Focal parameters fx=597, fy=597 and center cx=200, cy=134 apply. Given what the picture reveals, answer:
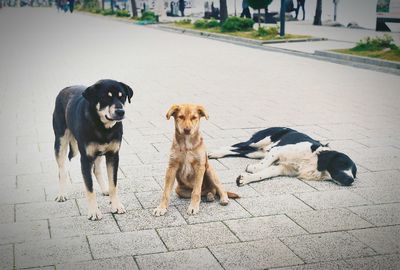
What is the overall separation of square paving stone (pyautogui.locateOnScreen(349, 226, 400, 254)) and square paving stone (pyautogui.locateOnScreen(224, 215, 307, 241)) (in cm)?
53

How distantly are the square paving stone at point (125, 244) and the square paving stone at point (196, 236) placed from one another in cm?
10

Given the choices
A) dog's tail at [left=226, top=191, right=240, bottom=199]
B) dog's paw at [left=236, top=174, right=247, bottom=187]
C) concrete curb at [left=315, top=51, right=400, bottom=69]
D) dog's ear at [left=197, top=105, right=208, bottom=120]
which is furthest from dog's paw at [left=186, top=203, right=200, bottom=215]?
concrete curb at [left=315, top=51, right=400, bottom=69]

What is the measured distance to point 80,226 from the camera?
5.67m

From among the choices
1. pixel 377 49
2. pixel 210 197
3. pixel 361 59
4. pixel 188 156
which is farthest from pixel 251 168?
pixel 377 49

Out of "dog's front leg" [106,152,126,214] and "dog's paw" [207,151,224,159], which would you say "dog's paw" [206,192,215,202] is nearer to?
"dog's front leg" [106,152,126,214]

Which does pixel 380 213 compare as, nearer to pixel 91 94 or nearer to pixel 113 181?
pixel 113 181

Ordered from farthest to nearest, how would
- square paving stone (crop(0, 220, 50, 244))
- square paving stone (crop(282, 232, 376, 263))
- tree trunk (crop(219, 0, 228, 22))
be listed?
1. tree trunk (crop(219, 0, 228, 22))
2. square paving stone (crop(0, 220, 50, 244))
3. square paving stone (crop(282, 232, 376, 263))

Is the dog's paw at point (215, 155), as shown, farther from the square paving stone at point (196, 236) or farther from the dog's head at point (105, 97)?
the dog's head at point (105, 97)

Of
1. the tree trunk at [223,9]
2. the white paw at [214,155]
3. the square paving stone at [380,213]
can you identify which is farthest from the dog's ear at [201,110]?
the tree trunk at [223,9]

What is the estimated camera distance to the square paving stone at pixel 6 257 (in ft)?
15.8

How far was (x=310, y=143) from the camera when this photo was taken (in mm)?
7211

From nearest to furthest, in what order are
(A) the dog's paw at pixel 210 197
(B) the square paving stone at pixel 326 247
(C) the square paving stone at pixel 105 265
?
1. (C) the square paving stone at pixel 105 265
2. (B) the square paving stone at pixel 326 247
3. (A) the dog's paw at pixel 210 197

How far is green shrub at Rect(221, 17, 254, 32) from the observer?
95.3 ft

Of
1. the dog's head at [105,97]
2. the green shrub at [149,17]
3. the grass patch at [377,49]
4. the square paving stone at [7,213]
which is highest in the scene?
the dog's head at [105,97]
